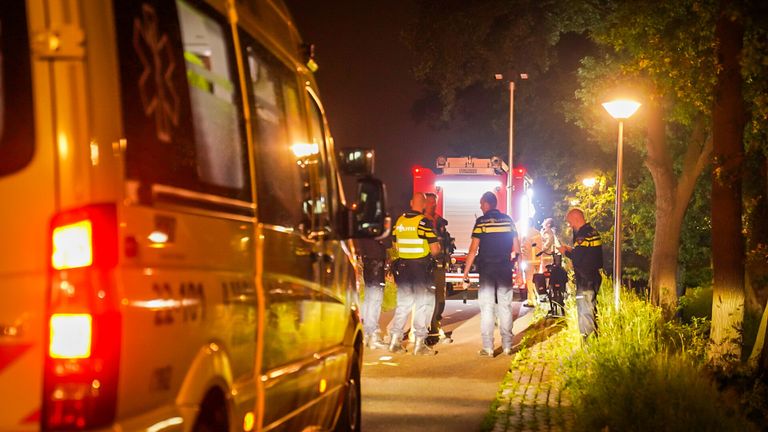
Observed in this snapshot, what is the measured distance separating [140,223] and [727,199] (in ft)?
33.9

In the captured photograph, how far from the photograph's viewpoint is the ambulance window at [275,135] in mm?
5602

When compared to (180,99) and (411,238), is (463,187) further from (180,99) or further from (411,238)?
(180,99)

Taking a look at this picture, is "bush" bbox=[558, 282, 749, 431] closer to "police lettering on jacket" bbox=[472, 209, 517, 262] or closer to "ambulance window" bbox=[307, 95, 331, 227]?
"police lettering on jacket" bbox=[472, 209, 517, 262]

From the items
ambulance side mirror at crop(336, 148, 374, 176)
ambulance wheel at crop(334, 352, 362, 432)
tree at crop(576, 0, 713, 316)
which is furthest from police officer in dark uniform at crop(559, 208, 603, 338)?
ambulance side mirror at crop(336, 148, 374, 176)

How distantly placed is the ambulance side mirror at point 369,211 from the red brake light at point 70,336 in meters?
3.53

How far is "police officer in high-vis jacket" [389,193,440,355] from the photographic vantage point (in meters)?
14.6

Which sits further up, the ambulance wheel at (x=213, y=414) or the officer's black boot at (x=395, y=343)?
the ambulance wheel at (x=213, y=414)

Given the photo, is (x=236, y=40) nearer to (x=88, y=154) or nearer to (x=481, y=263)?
(x=88, y=154)

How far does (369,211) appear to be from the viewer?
7156mm

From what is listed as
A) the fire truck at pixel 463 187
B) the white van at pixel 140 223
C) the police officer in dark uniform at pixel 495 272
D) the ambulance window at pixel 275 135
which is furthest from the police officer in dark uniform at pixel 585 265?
the fire truck at pixel 463 187

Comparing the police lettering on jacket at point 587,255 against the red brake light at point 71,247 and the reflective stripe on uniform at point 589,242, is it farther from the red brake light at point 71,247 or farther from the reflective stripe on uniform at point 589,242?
the red brake light at point 71,247

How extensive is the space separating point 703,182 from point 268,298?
21.8 meters

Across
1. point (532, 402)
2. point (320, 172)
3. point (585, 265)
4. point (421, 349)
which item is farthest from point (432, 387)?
point (320, 172)

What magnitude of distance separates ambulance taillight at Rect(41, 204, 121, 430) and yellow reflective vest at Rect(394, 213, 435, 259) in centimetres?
1101
